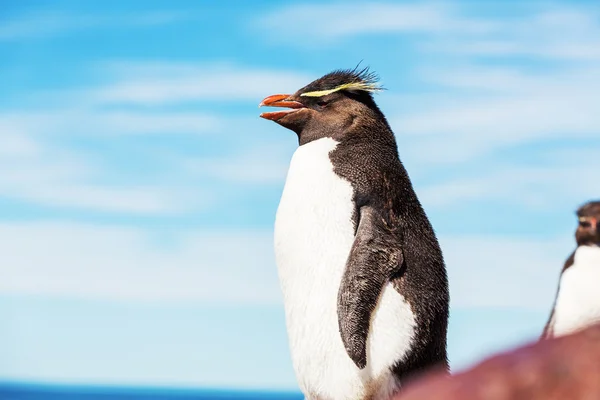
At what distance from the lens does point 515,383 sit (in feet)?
4.67

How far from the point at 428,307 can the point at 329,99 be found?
1.57 meters

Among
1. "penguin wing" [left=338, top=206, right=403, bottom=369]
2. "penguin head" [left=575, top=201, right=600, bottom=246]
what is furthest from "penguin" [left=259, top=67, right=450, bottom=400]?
"penguin head" [left=575, top=201, right=600, bottom=246]

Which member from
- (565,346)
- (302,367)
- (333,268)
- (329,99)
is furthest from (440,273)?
(565,346)

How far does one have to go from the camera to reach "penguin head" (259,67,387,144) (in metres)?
5.64

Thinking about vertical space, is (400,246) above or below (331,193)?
below

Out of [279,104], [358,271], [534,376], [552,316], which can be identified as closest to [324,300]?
[358,271]

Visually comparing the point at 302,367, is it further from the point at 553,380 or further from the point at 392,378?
the point at 553,380

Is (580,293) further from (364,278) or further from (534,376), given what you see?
(534,376)

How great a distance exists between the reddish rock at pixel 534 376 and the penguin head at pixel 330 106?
13.7ft

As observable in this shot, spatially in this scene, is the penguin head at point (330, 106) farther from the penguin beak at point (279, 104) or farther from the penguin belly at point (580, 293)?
the penguin belly at point (580, 293)

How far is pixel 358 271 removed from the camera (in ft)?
16.4

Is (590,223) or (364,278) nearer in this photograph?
(590,223)

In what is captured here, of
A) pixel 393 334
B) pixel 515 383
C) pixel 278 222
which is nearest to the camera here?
pixel 515 383

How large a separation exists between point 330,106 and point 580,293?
6.69ft
